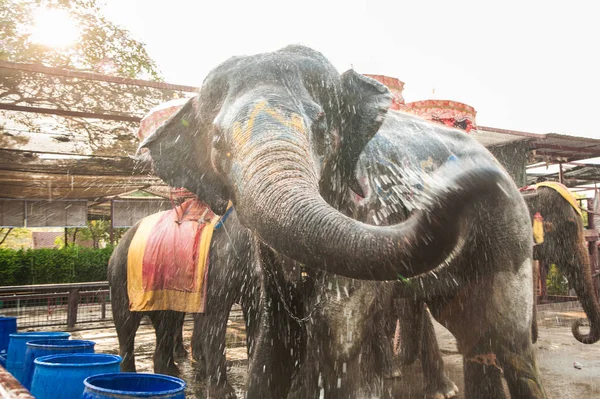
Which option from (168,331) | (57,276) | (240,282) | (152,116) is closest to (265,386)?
(240,282)

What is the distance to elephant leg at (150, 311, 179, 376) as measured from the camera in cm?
580

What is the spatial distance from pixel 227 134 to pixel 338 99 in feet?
2.35

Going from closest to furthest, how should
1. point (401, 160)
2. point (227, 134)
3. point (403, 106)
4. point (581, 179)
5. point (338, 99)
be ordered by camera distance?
point (227, 134)
point (338, 99)
point (401, 160)
point (403, 106)
point (581, 179)

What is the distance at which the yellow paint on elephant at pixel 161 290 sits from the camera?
5.05m

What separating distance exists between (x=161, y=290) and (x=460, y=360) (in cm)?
375

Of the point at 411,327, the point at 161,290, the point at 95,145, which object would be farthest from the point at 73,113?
the point at 411,327

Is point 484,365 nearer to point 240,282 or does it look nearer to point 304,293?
point 304,293

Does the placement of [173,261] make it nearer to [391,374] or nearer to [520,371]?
[391,374]

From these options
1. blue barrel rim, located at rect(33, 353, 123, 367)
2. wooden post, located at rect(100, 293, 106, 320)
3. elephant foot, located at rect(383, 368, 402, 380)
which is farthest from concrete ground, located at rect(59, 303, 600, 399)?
blue barrel rim, located at rect(33, 353, 123, 367)

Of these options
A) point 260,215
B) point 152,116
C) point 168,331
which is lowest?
point 168,331

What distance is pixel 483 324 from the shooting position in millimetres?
3211

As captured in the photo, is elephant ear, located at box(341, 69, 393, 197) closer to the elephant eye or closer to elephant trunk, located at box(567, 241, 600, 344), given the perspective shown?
the elephant eye

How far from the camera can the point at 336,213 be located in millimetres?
1789

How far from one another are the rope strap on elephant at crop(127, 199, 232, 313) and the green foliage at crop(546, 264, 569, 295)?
10.2 metres
